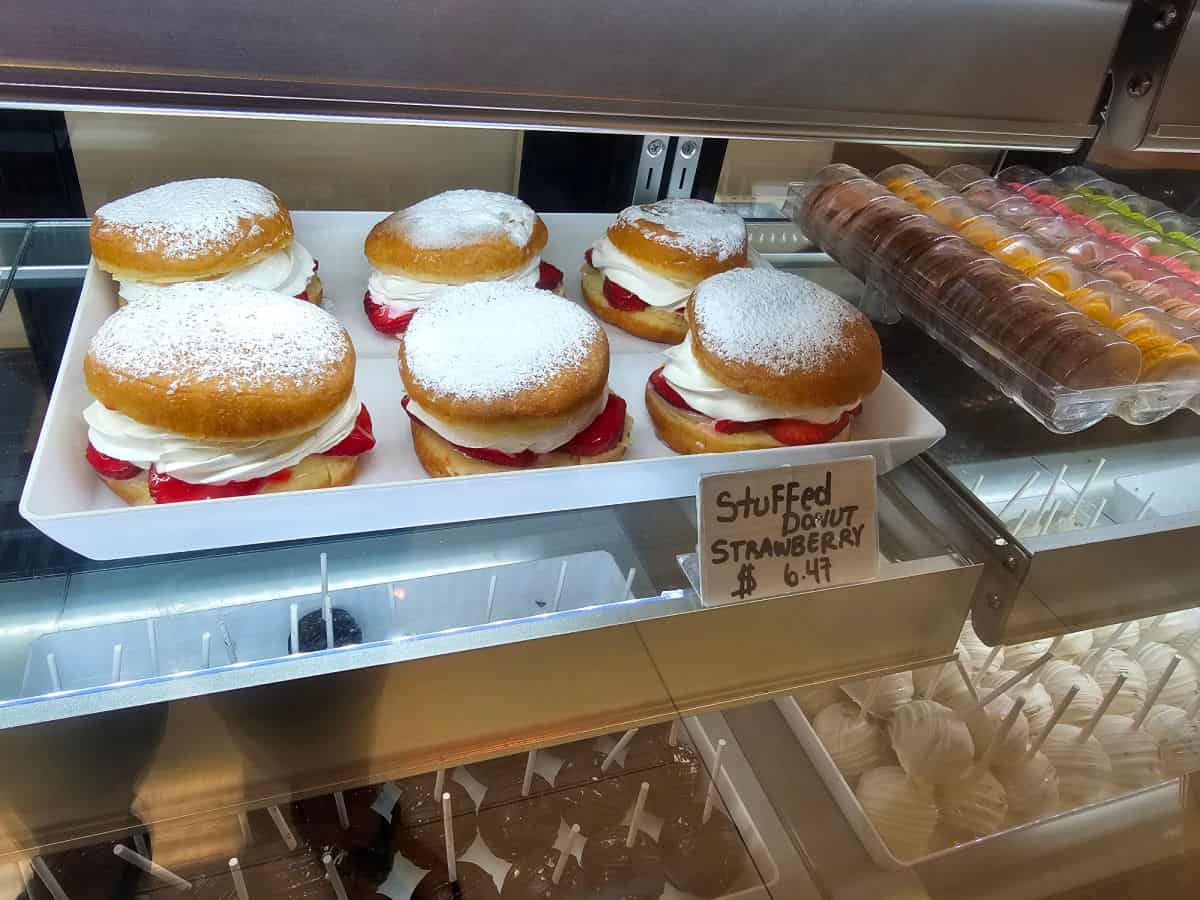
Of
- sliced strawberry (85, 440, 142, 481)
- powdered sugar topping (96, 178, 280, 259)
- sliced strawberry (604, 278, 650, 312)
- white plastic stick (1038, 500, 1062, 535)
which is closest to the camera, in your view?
sliced strawberry (85, 440, 142, 481)

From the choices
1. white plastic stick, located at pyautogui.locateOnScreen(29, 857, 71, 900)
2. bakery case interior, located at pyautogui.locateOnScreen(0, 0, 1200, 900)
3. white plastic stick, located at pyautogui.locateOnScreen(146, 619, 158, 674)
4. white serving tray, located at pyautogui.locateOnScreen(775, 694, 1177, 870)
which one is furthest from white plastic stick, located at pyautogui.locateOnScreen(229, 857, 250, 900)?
white serving tray, located at pyautogui.locateOnScreen(775, 694, 1177, 870)

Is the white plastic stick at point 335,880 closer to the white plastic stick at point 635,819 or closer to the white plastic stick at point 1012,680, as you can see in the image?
the white plastic stick at point 635,819

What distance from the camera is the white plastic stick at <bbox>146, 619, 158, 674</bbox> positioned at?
85 centimetres

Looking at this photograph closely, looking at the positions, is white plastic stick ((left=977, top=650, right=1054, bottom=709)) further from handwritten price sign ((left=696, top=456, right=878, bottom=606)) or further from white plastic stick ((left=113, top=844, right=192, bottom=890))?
white plastic stick ((left=113, top=844, right=192, bottom=890))

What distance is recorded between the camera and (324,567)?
1.02 m

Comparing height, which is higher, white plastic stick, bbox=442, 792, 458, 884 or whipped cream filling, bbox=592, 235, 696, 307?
whipped cream filling, bbox=592, 235, 696, 307

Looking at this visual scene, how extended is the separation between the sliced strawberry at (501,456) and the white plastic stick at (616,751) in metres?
0.40

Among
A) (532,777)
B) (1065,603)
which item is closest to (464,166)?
(532,777)

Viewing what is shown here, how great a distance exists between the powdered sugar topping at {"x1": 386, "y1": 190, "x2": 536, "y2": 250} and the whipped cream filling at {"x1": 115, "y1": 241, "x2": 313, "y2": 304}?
0.52ft

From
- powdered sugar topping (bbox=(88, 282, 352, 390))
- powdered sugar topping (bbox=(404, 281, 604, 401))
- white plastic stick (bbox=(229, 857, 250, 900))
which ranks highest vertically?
powdered sugar topping (bbox=(88, 282, 352, 390))

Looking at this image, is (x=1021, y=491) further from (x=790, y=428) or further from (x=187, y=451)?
(x=187, y=451)

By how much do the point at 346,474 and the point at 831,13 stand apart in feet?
2.47

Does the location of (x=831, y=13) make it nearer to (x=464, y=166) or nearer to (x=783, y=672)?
(x=783, y=672)

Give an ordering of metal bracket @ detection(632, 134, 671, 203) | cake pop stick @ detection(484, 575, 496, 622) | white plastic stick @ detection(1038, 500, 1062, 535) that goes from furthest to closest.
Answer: metal bracket @ detection(632, 134, 671, 203) < white plastic stick @ detection(1038, 500, 1062, 535) < cake pop stick @ detection(484, 575, 496, 622)
